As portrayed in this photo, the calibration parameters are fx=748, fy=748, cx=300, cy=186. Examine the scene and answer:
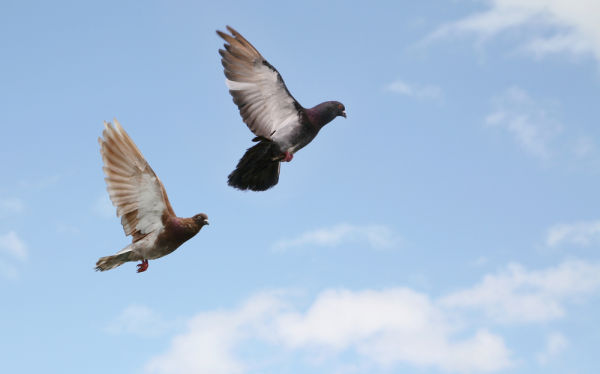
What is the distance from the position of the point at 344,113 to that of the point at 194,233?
3.69 meters

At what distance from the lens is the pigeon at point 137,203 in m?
12.1

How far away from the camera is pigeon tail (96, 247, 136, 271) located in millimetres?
12094

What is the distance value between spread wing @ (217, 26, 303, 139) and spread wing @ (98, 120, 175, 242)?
1.88 meters

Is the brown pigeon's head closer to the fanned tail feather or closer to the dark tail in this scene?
the dark tail

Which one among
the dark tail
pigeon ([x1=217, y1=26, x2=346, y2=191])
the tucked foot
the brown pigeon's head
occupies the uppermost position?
pigeon ([x1=217, y1=26, x2=346, y2=191])

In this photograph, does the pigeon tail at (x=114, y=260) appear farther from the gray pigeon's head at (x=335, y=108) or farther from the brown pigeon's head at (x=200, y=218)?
the gray pigeon's head at (x=335, y=108)

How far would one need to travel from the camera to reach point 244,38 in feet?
41.4

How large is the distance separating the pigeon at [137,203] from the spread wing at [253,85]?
190 cm

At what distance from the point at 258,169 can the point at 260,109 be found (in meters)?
1.05

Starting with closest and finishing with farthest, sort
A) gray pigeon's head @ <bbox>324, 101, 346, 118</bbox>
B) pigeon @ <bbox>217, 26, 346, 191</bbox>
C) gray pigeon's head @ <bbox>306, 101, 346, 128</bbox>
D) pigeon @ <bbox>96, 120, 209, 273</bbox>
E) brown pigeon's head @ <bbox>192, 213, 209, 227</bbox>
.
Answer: pigeon @ <bbox>96, 120, 209, 273</bbox>, brown pigeon's head @ <bbox>192, 213, 209, 227</bbox>, pigeon @ <bbox>217, 26, 346, 191</bbox>, gray pigeon's head @ <bbox>306, 101, 346, 128</bbox>, gray pigeon's head @ <bbox>324, 101, 346, 118</bbox>

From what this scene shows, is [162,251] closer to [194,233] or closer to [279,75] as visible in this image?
[194,233]

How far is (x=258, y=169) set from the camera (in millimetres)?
12977

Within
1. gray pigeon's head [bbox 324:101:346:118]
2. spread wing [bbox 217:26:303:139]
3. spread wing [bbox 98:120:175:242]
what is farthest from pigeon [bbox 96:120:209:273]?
gray pigeon's head [bbox 324:101:346:118]

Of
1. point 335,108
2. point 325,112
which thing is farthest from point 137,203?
point 335,108
